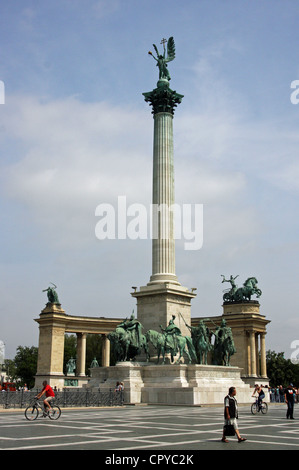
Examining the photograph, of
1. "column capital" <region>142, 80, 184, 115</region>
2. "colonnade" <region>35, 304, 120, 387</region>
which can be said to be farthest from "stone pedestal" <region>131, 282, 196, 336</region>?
"colonnade" <region>35, 304, 120, 387</region>

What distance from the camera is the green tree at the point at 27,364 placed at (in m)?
114

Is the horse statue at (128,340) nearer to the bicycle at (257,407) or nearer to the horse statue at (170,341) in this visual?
the horse statue at (170,341)

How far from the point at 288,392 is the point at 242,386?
1822 cm

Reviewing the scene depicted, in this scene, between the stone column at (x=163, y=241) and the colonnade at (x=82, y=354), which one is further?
the colonnade at (x=82, y=354)

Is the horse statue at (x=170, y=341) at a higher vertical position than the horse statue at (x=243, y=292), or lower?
lower

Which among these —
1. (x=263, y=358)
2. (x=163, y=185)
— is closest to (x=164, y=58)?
(x=163, y=185)

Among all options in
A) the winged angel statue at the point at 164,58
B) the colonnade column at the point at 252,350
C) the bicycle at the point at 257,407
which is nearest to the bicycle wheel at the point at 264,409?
the bicycle at the point at 257,407

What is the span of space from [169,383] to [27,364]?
8150cm

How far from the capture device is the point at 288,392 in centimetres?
2795

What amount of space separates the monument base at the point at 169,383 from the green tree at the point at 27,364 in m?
74.5

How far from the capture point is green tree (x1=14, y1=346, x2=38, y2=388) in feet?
374

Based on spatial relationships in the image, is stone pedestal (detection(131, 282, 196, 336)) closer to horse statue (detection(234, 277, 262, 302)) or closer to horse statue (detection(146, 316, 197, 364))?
horse statue (detection(146, 316, 197, 364))

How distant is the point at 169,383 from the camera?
134 feet
